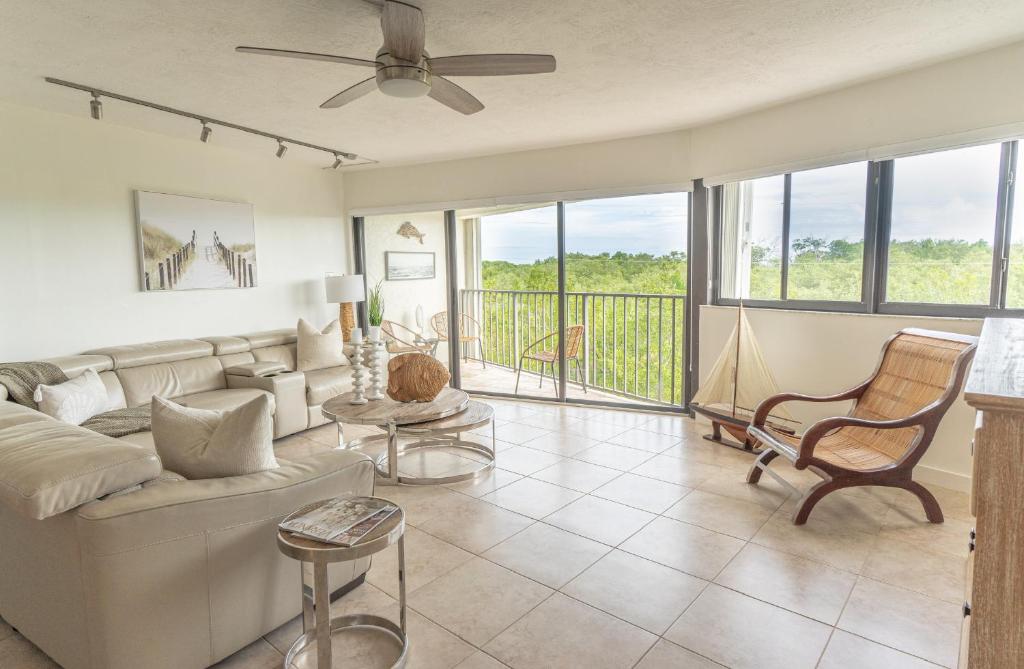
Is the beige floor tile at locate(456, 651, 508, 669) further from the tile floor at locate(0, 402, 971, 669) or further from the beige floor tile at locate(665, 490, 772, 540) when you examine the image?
the beige floor tile at locate(665, 490, 772, 540)

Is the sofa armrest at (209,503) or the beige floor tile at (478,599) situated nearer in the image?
the sofa armrest at (209,503)

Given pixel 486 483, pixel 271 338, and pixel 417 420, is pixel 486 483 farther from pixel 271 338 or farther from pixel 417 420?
pixel 271 338

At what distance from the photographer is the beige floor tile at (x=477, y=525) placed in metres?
2.72

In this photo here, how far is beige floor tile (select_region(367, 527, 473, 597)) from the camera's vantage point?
239 cm

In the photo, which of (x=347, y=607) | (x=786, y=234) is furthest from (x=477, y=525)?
(x=786, y=234)

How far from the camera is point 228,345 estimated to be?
4699 millimetres

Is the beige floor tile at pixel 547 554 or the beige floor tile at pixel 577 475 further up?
the beige floor tile at pixel 577 475

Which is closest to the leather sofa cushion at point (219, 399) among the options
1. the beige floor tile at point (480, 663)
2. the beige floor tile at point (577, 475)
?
the beige floor tile at point (577, 475)

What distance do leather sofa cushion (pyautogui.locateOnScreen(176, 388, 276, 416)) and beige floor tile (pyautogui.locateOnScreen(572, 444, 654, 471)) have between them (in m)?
2.27

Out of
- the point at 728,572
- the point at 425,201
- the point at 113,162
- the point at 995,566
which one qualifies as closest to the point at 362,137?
the point at 425,201

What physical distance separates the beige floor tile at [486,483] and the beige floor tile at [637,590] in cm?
101

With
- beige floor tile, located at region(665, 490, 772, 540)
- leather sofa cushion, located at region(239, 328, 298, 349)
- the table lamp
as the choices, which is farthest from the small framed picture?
beige floor tile, located at region(665, 490, 772, 540)

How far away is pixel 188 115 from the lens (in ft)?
12.8

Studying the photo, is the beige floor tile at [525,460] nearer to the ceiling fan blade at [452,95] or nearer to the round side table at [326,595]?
Answer: the round side table at [326,595]
